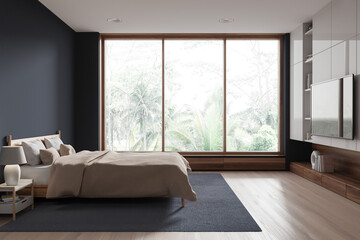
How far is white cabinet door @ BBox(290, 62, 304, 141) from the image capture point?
6012mm

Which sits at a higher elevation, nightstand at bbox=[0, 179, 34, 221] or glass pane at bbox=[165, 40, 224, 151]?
glass pane at bbox=[165, 40, 224, 151]

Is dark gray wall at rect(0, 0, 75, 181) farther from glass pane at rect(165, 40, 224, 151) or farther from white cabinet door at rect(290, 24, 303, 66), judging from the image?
white cabinet door at rect(290, 24, 303, 66)

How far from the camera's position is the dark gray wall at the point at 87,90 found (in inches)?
259

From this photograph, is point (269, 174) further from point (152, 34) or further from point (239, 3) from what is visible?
point (152, 34)

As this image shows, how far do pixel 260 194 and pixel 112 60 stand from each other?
4151 mm

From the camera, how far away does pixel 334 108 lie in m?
4.55

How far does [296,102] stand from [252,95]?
923 mm

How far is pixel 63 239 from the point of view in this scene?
2.85m

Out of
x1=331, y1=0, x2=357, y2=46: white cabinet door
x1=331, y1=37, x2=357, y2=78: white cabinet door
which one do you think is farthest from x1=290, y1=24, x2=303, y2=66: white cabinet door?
x1=331, y1=37, x2=357, y2=78: white cabinet door

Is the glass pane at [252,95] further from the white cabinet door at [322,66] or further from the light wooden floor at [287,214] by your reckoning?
the white cabinet door at [322,66]

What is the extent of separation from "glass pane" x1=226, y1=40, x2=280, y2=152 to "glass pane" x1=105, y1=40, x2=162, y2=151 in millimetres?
1534

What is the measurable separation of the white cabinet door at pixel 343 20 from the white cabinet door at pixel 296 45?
129 centimetres

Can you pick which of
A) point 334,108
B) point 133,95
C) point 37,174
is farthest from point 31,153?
point 334,108

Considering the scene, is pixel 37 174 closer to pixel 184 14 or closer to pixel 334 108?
pixel 184 14
